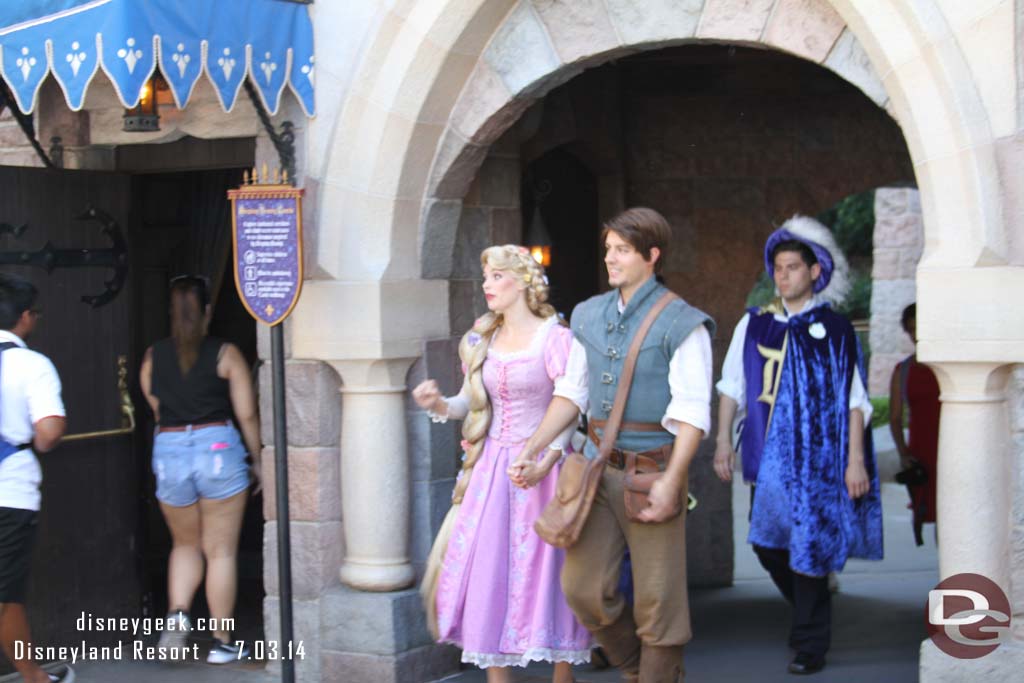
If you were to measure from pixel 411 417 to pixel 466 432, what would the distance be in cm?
72

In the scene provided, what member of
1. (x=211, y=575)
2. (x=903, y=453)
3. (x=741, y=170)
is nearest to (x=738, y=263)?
(x=741, y=170)

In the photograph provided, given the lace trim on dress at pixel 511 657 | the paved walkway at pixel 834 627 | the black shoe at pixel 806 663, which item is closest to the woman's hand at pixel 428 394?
the lace trim on dress at pixel 511 657

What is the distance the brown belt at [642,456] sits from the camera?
183 inches

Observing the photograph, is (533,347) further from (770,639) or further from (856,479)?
(770,639)

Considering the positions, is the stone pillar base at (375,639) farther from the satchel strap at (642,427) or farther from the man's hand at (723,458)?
the satchel strap at (642,427)

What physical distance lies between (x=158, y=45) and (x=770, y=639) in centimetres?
367

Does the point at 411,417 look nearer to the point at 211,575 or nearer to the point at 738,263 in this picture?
the point at 211,575

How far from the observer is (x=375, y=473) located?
5.69m

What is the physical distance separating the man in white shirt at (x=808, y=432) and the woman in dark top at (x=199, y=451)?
2.01 meters

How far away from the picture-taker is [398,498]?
5.72m

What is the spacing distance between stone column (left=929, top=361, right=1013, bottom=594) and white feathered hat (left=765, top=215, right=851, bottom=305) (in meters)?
1.28

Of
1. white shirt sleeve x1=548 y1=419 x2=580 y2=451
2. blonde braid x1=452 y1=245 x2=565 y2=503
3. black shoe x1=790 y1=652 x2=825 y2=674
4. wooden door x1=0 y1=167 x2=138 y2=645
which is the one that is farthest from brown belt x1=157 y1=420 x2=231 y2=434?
black shoe x1=790 y1=652 x2=825 y2=674

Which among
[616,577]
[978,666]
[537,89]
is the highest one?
[537,89]

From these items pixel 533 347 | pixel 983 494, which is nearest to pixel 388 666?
pixel 533 347
